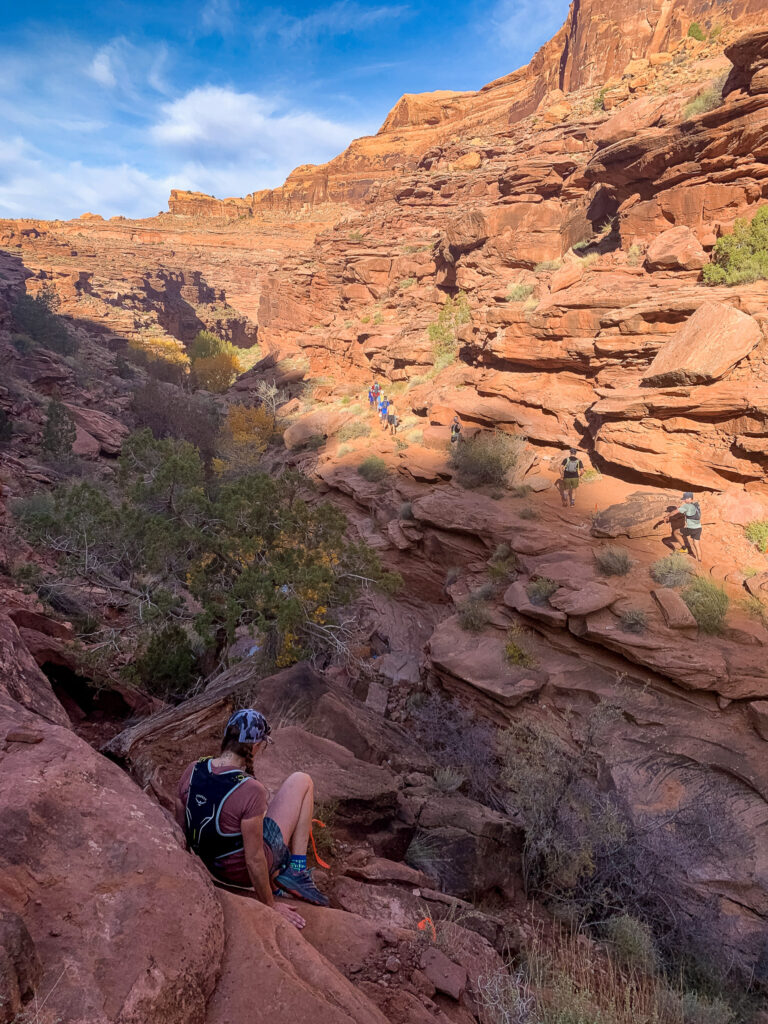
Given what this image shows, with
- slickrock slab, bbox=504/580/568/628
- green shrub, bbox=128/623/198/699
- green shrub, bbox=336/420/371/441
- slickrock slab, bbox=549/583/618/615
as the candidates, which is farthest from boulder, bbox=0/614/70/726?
green shrub, bbox=336/420/371/441

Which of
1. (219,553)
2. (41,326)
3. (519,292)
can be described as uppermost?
(41,326)

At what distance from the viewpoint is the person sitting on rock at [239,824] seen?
2467 millimetres

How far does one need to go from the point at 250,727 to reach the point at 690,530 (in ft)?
27.8

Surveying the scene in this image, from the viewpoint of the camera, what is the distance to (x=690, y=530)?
8703mm

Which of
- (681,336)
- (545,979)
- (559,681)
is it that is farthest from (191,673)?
(681,336)

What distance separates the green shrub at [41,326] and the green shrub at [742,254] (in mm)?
34327

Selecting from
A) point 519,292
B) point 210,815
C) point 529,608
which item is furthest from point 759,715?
point 519,292

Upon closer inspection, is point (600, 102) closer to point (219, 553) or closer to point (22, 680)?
point (219, 553)

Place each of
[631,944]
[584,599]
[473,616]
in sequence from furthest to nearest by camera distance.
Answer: [473,616] → [584,599] → [631,944]

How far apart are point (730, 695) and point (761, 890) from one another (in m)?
2.15

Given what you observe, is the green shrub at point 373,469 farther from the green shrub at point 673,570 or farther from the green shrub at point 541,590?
the green shrub at point 673,570

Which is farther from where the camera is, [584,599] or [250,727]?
[584,599]

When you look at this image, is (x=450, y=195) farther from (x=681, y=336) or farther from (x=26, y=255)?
(x=26, y=255)

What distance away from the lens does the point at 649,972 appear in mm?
3562
